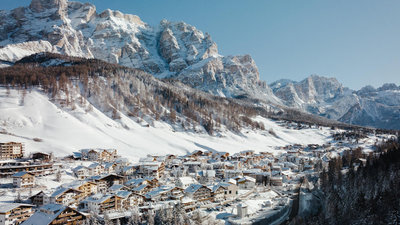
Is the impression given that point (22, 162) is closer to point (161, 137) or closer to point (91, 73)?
point (161, 137)

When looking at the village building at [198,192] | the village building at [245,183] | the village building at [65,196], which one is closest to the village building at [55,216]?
the village building at [65,196]

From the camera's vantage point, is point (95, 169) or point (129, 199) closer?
point (129, 199)

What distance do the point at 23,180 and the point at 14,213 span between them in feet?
36.0

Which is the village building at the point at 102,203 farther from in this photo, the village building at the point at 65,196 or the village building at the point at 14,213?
the village building at the point at 14,213

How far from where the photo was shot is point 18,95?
283ft

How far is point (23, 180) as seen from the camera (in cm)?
4109

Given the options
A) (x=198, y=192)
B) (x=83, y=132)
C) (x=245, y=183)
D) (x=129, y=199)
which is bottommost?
(x=245, y=183)

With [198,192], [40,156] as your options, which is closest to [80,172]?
[40,156]

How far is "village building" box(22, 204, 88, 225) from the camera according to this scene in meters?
30.1

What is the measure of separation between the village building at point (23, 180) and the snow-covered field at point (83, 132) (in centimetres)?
1924

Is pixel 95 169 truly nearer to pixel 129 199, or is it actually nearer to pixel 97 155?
pixel 97 155

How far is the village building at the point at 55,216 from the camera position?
98.8 ft

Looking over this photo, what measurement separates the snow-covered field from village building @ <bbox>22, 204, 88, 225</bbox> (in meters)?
31.9

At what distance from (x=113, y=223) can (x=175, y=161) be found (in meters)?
35.5
